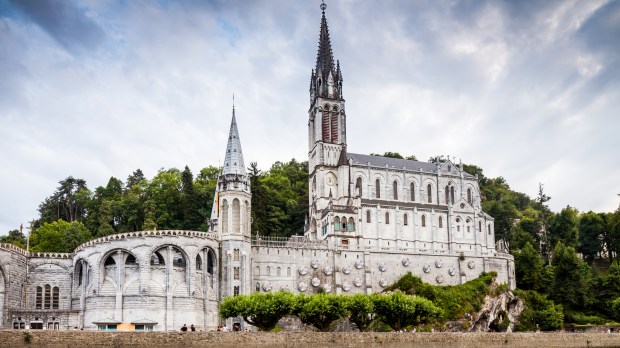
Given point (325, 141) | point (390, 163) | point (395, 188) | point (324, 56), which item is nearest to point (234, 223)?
point (325, 141)

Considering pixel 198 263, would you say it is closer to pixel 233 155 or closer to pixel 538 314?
pixel 233 155

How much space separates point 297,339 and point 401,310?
11.5 meters

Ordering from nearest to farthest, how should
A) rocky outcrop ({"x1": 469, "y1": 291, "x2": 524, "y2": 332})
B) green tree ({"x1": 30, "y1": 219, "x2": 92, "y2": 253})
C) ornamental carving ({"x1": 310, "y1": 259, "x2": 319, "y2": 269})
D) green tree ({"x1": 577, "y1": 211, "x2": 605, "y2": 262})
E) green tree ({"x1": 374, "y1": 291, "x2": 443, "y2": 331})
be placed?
1. green tree ({"x1": 374, "y1": 291, "x2": 443, "y2": 331})
2. ornamental carving ({"x1": 310, "y1": 259, "x2": 319, "y2": 269})
3. rocky outcrop ({"x1": 469, "y1": 291, "x2": 524, "y2": 332})
4. green tree ({"x1": 30, "y1": 219, "x2": 92, "y2": 253})
5. green tree ({"x1": 577, "y1": 211, "x2": 605, "y2": 262})

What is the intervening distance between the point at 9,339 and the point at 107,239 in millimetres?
23426

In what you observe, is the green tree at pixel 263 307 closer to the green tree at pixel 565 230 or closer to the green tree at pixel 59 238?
the green tree at pixel 59 238

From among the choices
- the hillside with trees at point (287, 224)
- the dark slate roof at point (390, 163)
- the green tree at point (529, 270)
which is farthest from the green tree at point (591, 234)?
the dark slate roof at point (390, 163)

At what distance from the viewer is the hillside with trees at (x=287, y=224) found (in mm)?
79375

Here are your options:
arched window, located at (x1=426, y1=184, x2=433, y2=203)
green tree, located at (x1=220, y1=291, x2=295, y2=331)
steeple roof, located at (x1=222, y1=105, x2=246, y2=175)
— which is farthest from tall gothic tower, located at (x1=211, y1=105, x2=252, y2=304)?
arched window, located at (x1=426, y1=184, x2=433, y2=203)

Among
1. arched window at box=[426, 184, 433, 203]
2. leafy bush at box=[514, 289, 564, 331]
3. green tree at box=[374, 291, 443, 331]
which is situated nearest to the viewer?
green tree at box=[374, 291, 443, 331]

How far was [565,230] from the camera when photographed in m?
93.1

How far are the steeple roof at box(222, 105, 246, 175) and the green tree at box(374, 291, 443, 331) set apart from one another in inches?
796

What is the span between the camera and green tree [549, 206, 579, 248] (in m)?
92.7

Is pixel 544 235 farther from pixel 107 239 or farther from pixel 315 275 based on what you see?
pixel 107 239

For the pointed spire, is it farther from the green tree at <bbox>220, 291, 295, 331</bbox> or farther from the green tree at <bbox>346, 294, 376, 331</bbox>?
the green tree at <bbox>220, 291, 295, 331</bbox>
